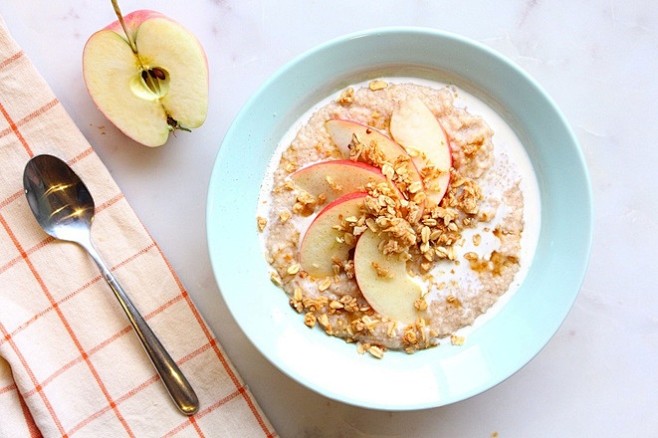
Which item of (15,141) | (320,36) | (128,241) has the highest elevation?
(15,141)

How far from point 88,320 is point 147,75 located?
1.64 feet

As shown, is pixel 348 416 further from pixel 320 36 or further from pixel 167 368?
pixel 320 36

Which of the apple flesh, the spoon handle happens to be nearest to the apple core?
the apple flesh

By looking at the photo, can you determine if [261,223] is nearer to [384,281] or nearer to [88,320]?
[384,281]

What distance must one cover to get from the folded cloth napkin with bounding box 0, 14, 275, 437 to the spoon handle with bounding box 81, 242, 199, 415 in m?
0.02

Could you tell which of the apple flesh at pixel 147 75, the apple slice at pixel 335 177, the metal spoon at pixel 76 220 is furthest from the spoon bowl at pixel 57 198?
the apple slice at pixel 335 177

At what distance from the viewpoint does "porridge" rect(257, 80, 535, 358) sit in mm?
1297

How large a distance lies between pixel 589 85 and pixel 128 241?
99cm

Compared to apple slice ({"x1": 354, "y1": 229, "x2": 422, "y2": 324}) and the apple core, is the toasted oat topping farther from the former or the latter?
the apple core

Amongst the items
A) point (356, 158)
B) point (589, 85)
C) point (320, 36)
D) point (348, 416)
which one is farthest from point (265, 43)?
point (348, 416)

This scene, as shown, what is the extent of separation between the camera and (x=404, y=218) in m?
1.28

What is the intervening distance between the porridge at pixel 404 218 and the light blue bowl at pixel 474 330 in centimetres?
3

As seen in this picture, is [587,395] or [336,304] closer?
[336,304]

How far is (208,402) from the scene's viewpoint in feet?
4.65
